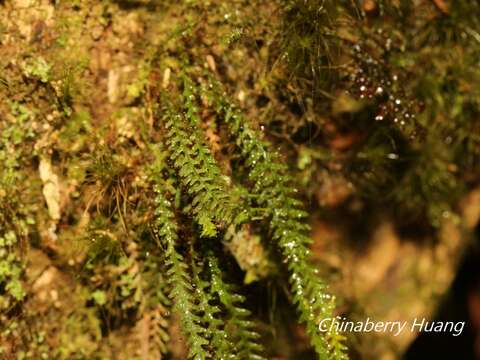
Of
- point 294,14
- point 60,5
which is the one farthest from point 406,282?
point 60,5

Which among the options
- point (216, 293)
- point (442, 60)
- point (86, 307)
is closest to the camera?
point (216, 293)

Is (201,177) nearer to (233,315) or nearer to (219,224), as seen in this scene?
(219,224)

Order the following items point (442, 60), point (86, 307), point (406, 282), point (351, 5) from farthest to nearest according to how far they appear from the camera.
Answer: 1. point (406, 282)
2. point (442, 60)
3. point (351, 5)
4. point (86, 307)

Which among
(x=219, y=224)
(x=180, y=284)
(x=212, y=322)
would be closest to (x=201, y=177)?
(x=219, y=224)

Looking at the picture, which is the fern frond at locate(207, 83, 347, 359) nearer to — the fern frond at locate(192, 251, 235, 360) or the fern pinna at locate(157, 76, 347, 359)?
the fern pinna at locate(157, 76, 347, 359)

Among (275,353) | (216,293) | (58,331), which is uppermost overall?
(216,293)

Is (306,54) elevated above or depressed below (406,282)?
above

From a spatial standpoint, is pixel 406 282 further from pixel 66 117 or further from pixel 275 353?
pixel 66 117

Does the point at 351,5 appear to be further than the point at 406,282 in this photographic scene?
No
